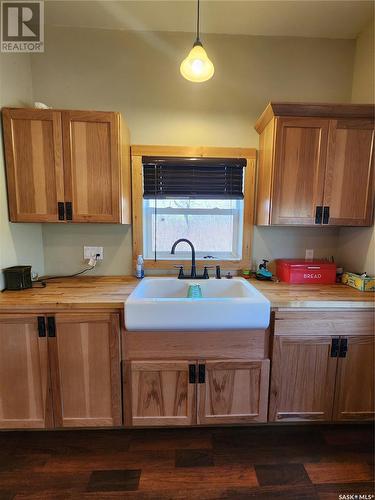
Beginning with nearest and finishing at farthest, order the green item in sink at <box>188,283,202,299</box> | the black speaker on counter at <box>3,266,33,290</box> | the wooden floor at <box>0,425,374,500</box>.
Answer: the wooden floor at <box>0,425,374,500</box> → the black speaker on counter at <box>3,266,33,290</box> → the green item in sink at <box>188,283,202,299</box>

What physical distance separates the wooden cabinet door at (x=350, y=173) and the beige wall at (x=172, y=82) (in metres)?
0.50

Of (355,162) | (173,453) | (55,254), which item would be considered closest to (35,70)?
(55,254)

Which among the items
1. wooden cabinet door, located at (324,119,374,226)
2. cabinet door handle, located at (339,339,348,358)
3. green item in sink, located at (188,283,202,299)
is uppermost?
wooden cabinet door, located at (324,119,374,226)

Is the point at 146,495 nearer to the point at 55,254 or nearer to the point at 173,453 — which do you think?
the point at 173,453

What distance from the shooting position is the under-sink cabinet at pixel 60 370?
1359 millimetres

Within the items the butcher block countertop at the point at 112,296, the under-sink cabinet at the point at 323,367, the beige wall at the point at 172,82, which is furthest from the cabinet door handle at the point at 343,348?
the beige wall at the point at 172,82

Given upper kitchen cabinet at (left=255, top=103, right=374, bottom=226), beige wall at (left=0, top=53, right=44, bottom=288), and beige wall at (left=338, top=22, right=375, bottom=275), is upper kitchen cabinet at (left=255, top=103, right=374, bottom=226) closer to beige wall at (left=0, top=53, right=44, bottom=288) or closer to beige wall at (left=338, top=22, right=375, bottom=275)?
beige wall at (left=338, top=22, right=375, bottom=275)

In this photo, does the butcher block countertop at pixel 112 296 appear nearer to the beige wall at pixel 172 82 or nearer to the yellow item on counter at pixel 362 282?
the yellow item on counter at pixel 362 282

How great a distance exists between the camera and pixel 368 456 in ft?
4.62

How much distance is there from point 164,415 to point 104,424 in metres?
0.38

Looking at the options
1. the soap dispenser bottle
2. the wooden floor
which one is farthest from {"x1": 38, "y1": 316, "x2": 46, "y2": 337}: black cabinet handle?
the soap dispenser bottle

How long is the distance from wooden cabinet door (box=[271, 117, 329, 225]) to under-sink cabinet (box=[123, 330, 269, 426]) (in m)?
0.88

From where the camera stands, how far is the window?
1.96m

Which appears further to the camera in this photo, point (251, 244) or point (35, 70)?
point (251, 244)
